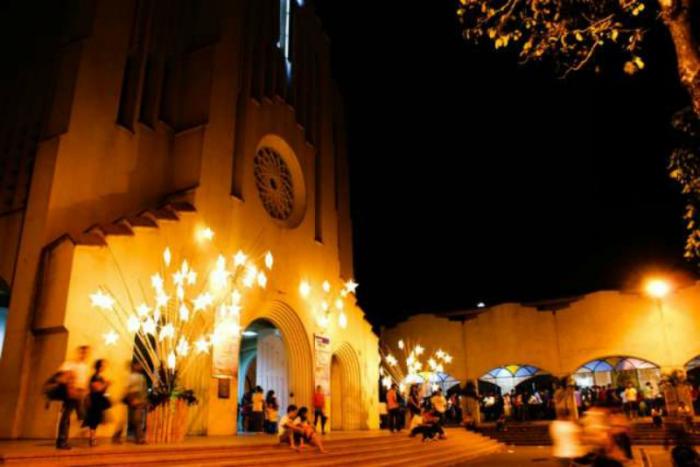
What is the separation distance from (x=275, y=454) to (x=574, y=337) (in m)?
20.3

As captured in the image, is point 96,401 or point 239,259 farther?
point 239,259

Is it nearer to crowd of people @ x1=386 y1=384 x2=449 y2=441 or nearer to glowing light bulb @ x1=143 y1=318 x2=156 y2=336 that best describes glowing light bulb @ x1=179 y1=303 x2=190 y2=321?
glowing light bulb @ x1=143 y1=318 x2=156 y2=336

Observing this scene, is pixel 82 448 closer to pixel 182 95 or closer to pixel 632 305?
pixel 182 95

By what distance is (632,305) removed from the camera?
88.2ft

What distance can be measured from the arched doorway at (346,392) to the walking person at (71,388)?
44.0ft

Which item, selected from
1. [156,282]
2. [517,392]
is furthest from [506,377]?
[156,282]

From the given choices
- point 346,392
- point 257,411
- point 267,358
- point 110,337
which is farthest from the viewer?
point 346,392

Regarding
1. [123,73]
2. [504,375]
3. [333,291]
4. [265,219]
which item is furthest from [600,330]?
[123,73]

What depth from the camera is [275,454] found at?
11.6 metres

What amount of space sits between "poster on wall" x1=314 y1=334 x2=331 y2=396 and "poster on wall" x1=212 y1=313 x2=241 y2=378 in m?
4.52

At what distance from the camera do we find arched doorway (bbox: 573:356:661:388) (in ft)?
86.7

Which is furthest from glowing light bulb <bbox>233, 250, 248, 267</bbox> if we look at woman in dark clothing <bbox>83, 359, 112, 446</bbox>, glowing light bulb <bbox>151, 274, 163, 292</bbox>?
woman in dark clothing <bbox>83, 359, 112, 446</bbox>

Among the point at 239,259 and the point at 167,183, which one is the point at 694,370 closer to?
the point at 239,259

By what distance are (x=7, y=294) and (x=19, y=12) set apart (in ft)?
29.8
